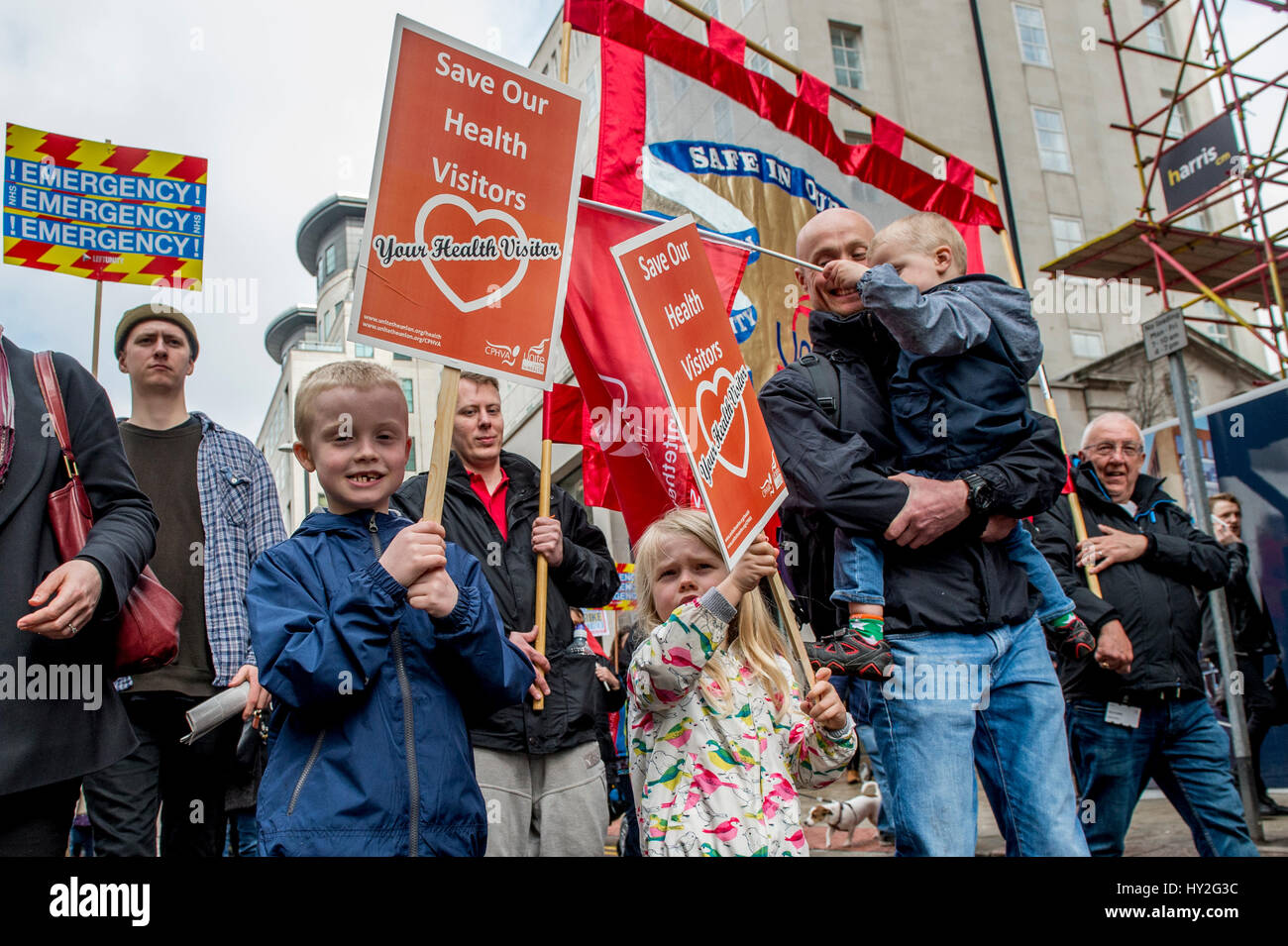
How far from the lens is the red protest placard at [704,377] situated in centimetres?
266

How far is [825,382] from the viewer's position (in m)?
2.92

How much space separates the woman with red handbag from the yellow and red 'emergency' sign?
5.07ft

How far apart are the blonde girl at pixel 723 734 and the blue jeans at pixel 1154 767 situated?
193cm

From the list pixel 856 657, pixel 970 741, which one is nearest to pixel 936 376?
pixel 856 657

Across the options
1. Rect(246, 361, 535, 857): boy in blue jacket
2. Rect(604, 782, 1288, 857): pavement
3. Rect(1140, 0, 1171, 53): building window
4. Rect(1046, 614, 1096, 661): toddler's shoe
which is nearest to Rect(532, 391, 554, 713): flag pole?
Rect(246, 361, 535, 857): boy in blue jacket

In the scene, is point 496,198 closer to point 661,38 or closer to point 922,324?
point 922,324

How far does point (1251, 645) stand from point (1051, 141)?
46.1 ft

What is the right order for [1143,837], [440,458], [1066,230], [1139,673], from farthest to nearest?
[1066,230] < [1143,837] < [1139,673] < [440,458]

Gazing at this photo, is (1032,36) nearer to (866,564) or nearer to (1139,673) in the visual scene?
(1139,673)

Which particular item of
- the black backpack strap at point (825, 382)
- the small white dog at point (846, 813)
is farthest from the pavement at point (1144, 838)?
the black backpack strap at point (825, 382)

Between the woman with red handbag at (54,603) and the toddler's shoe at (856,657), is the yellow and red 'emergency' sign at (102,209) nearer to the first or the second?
the woman with red handbag at (54,603)
